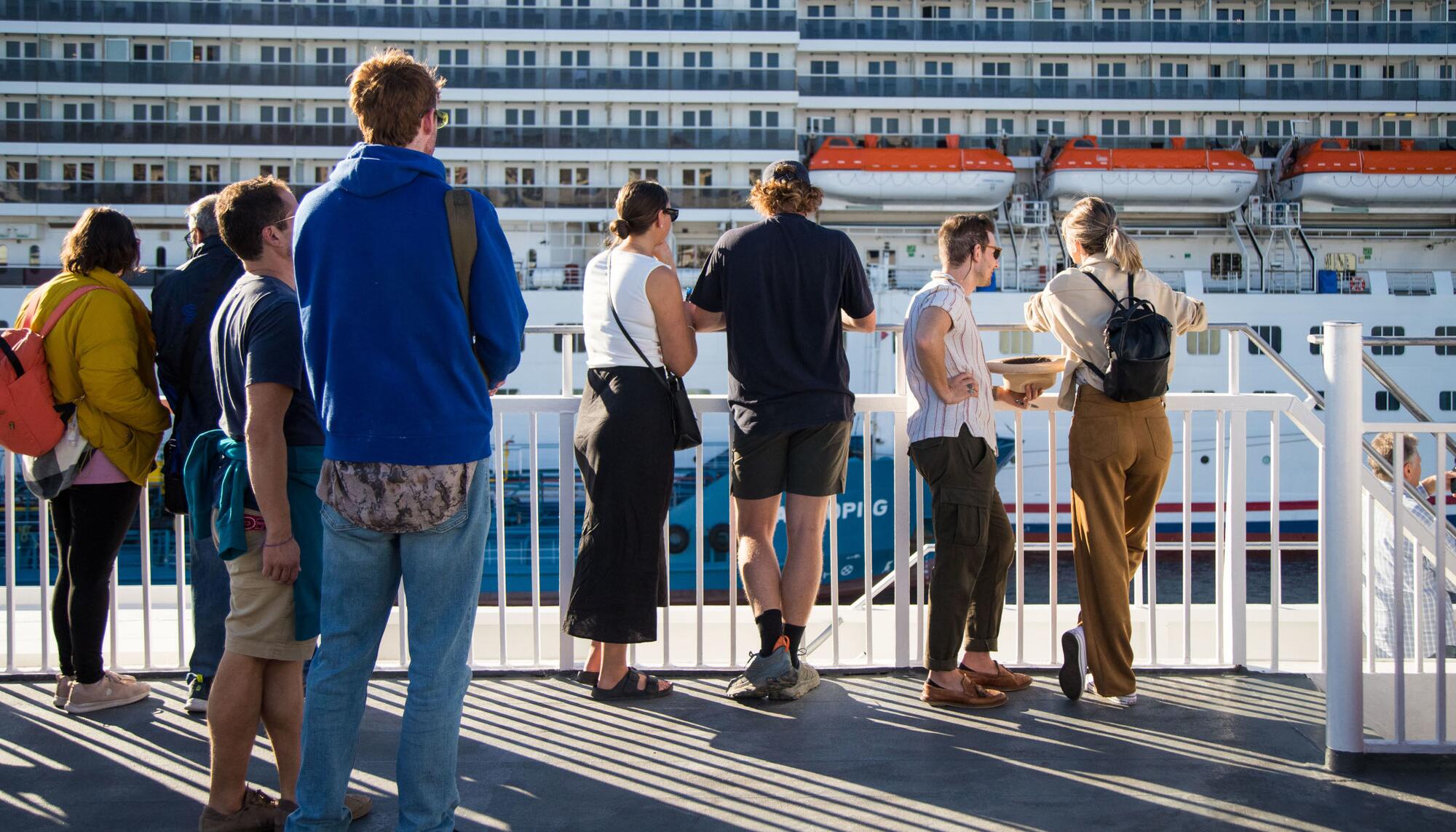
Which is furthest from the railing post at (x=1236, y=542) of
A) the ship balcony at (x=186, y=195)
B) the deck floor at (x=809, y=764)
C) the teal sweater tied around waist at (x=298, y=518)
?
the ship balcony at (x=186, y=195)

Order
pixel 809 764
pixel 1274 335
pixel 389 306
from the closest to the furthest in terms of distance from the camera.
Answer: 1. pixel 389 306
2. pixel 809 764
3. pixel 1274 335

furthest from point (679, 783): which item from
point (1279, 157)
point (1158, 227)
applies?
point (1279, 157)

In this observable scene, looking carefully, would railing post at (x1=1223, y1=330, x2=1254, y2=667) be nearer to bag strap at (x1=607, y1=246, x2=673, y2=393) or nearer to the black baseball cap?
the black baseball cap

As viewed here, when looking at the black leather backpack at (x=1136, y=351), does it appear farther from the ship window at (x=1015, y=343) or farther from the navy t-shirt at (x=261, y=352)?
the ship window at (x=1015, y=343)

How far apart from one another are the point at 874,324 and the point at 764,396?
0.37 m

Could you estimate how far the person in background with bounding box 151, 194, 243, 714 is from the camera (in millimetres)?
2900

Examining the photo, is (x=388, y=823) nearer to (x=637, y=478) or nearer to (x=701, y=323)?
(x=637, y=478)

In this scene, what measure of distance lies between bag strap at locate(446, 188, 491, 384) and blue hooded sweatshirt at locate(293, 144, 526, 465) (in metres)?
0.01

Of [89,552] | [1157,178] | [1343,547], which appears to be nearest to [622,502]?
[89,552]

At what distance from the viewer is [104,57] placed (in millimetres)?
21266

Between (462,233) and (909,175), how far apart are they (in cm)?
1866

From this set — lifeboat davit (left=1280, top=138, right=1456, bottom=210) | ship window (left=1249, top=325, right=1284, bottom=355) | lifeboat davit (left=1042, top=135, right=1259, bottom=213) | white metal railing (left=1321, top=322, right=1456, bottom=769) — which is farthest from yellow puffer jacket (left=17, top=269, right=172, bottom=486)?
lifeboat davit (left=1280, top=138, right=1456, bottom=210)

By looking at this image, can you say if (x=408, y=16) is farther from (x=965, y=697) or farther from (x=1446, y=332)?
(x=965, y=697)

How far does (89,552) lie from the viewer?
308cm
